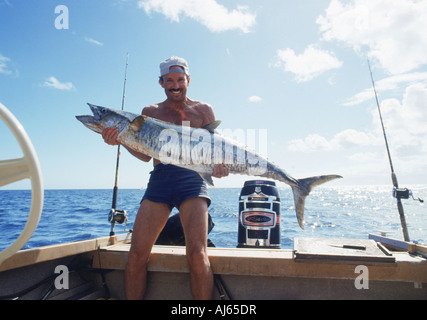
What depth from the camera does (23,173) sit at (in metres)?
1.33

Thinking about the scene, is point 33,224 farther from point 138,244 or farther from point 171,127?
point 171,127

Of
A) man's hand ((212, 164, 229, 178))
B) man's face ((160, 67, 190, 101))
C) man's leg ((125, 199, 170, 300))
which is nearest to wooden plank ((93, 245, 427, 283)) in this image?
man's leg ((125, 199, 170, 300))

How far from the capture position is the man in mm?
2629

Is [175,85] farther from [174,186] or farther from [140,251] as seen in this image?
[140,251]

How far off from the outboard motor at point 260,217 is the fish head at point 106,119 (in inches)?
94.0

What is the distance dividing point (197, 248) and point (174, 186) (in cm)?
75

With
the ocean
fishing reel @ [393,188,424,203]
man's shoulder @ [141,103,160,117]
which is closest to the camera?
man's shoulder @ [141,103,160,117]

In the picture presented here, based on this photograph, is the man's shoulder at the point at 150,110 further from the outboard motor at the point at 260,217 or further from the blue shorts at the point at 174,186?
the outboard motor at the point at 260,217

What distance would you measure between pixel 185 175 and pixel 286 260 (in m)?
1.36

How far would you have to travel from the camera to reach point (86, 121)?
3041 mm

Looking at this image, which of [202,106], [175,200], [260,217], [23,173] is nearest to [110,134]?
[175,200]

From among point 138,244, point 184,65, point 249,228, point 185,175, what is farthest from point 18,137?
point 249,228

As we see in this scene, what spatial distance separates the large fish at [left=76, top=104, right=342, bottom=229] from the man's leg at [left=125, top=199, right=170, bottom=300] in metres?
0.65

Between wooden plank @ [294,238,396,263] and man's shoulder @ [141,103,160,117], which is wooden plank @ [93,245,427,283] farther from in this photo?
man's shoulder @ [141,103,160,117]
